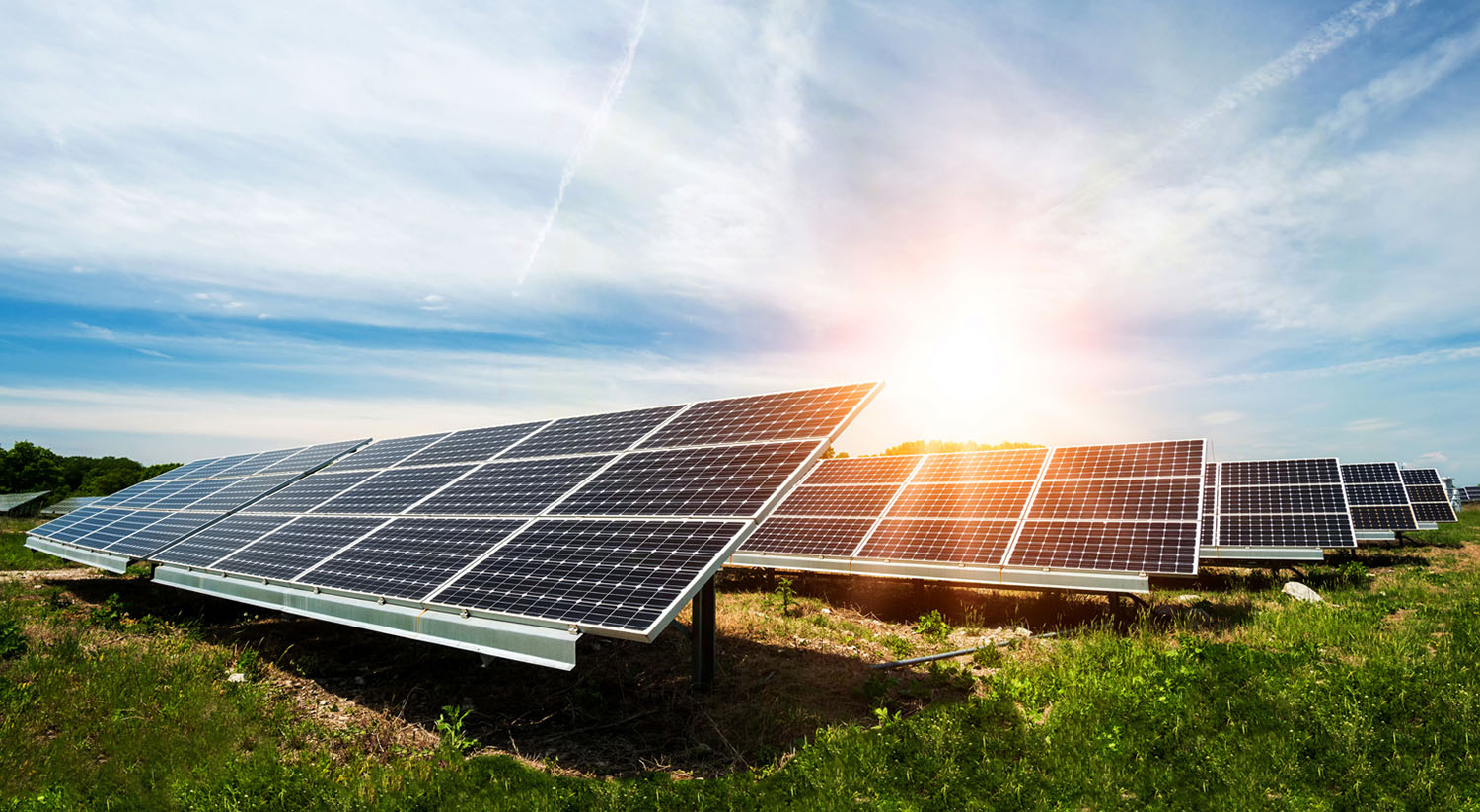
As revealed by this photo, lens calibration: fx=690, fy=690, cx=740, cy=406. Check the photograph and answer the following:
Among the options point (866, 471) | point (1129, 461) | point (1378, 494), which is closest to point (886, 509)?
point (866, 471)

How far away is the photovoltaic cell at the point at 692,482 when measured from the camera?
32.4ft

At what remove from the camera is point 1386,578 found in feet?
68.6

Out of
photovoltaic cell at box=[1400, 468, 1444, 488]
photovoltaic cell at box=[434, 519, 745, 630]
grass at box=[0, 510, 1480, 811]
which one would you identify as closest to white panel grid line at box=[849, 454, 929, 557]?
grass at box=[0, 510, 1480, 811]

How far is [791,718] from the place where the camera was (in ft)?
31.0

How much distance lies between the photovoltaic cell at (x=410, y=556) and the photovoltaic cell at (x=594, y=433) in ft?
9.97

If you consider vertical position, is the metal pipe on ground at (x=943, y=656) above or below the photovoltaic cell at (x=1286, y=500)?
below

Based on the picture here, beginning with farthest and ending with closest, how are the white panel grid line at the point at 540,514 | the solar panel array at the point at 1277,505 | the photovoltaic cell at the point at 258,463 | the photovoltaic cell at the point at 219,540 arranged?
the photovoltaic cell at the point at 258,463 → the solar panel array at the point at 1277,505 → the photovoltaic cell at the point at 219,540 → the white panel grid line at the point at 540,514

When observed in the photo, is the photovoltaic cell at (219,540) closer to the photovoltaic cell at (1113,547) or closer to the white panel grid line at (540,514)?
the white panel grid line at (540,514)

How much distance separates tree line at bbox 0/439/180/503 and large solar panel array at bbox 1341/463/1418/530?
107m

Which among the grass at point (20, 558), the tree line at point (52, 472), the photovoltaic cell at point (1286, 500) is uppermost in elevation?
the tree line at point (52, 472)

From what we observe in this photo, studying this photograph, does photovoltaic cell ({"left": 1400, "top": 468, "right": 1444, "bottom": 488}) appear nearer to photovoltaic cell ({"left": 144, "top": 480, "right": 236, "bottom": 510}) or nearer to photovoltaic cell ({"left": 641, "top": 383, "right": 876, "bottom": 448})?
photovoltaic cell ({"left": 641, "top": 383, "right": 876, "bottom": 448})

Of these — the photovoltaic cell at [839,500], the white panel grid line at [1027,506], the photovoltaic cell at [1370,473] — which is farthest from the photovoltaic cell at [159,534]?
the photovoltaic cell at [1370,473]

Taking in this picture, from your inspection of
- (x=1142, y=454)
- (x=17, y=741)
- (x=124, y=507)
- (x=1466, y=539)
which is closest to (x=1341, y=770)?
(x=1142, y=454)

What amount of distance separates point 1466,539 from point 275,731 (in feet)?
167
